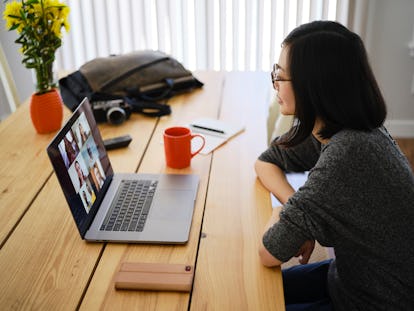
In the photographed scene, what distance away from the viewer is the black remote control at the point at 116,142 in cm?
165

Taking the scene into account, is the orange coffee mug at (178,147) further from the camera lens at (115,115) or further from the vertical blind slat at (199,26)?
the vertical blind slat at (199,26)

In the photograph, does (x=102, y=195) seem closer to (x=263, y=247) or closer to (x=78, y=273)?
(x=78, y=273)

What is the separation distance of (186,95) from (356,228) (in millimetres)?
1150

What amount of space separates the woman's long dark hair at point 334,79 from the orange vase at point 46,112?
94 centimetres

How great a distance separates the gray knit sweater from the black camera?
0.90m

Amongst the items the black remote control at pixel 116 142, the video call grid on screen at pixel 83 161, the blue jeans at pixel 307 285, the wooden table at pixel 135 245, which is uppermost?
the video call grid on screen at pixel 83 161

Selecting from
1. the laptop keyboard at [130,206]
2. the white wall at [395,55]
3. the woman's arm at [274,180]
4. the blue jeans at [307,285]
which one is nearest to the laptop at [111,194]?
the laptop keyboard at [130,206]

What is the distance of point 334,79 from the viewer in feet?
3.55

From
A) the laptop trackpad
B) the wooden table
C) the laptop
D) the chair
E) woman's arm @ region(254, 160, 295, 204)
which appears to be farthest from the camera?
the chair

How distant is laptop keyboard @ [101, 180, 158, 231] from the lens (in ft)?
4.02

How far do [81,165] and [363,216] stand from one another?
659mm

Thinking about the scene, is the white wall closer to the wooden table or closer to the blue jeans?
the wooden table

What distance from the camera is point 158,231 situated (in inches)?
47.1

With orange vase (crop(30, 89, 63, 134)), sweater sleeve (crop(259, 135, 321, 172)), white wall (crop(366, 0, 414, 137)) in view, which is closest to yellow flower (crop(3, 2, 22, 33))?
orange vase (crop(30, 89, 63, 134))
